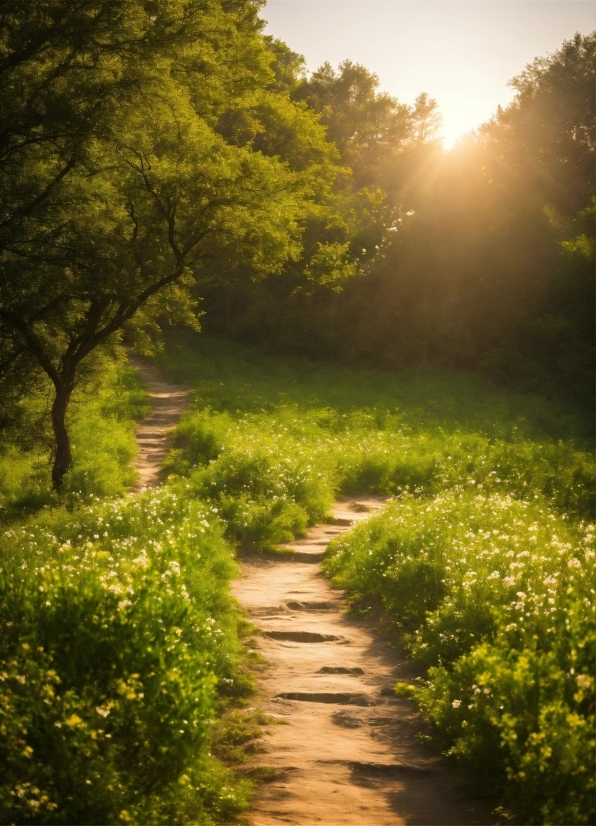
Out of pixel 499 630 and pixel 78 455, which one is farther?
pixel 78 455

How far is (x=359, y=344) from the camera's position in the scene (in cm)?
3566

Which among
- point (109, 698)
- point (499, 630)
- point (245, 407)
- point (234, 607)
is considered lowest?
point (234, 607)

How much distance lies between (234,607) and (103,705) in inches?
189

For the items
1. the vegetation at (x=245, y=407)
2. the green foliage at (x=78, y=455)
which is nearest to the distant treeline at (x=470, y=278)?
the vegetation at (x=245, y=407)

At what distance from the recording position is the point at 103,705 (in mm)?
5211

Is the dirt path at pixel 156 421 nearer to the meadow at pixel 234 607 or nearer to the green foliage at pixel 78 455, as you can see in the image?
the green foliage at pixel 78 455

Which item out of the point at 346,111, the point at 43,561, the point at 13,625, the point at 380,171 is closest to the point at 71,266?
the point at 43,561

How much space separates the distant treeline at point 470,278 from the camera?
108 feet

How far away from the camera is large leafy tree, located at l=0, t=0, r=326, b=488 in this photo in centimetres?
1220

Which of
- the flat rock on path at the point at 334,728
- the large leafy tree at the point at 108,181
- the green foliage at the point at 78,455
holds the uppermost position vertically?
the large leafy tree at the point at 108,181

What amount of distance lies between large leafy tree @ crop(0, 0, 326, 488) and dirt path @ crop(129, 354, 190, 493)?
199cm

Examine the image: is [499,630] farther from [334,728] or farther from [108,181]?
[108,181]

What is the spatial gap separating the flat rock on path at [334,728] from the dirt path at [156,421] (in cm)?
757

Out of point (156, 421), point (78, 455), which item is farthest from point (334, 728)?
point (156, 421)
